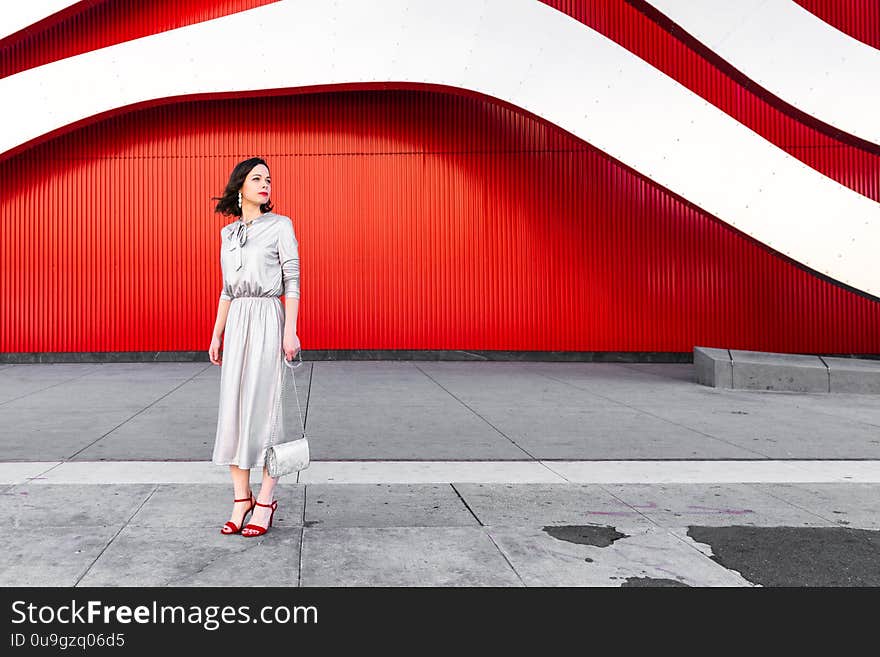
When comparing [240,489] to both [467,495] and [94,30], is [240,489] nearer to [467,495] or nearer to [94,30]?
[467,495]

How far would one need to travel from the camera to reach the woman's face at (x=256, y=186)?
2928 mm

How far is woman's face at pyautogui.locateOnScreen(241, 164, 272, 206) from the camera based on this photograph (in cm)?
293

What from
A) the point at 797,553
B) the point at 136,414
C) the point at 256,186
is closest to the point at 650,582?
the point at 797,553

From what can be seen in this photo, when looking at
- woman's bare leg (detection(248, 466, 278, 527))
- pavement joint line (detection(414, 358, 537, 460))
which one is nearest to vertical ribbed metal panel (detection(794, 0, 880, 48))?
pavement joint line (detection(414, 358, 537, 460))

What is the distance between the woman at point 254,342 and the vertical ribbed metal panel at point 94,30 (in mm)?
12293

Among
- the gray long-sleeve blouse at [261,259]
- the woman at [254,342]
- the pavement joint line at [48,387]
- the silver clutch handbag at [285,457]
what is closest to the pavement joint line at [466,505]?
the silver clutch handbag at [285,457]

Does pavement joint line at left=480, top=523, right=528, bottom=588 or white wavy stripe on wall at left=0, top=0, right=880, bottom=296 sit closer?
pavement joint line at left=480, top=523, right=528, bottom=588

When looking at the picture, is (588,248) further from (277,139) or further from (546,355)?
(277,139)

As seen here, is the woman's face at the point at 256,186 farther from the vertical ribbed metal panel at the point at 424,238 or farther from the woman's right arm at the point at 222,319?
the vertical ribbed metal panel at the point at 424,238

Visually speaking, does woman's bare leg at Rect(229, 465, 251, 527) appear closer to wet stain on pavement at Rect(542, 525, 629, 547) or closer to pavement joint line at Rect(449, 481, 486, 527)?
pavement joint line at Rect(449, 481, 486, 527)

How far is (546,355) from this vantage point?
12766mm

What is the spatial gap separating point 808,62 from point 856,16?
527 cm

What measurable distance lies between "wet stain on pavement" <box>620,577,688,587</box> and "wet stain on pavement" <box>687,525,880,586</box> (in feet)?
1.10
